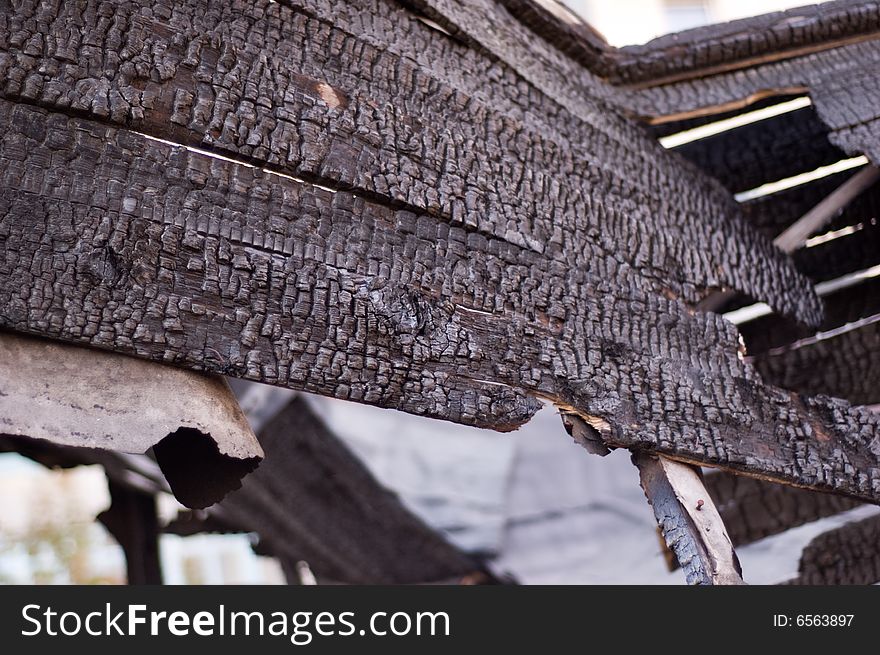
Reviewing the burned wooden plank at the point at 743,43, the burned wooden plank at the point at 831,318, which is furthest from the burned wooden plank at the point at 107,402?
the burned wooden plank at the point at 831,318

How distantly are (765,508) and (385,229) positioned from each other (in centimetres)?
A: 210

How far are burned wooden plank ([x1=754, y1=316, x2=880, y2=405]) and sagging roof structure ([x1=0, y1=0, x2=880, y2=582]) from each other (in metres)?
0.41

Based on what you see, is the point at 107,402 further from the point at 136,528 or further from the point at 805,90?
the point at 136,528

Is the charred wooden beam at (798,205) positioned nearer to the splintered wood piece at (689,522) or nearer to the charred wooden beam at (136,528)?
the splintered wood piece at (689,522)

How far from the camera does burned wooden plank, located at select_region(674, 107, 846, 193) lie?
2.71 metres

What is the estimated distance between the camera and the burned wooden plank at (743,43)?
250 centimetres

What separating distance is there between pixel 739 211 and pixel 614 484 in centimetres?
660

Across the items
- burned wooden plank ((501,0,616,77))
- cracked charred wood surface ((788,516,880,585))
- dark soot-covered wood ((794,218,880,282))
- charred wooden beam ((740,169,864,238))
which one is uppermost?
burned wooden plank ((501,0,616,77))

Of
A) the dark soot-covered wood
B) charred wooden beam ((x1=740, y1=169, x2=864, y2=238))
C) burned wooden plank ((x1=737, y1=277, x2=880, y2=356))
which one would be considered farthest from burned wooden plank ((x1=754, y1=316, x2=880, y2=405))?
charred wooden beam ((x1=740, y1=169, x2=864, y2=238))

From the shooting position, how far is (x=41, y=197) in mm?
1478

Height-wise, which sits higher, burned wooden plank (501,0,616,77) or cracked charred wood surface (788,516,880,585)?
burned wooden plank (501,0,616,77)

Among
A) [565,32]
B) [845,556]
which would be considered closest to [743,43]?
[565,32]

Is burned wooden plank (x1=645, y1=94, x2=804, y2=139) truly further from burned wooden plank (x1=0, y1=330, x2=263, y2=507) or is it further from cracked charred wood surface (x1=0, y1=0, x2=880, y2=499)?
burned wooden plank (x1=0, y1=330, x2=263, y2=507)

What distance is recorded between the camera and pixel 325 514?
509cm
